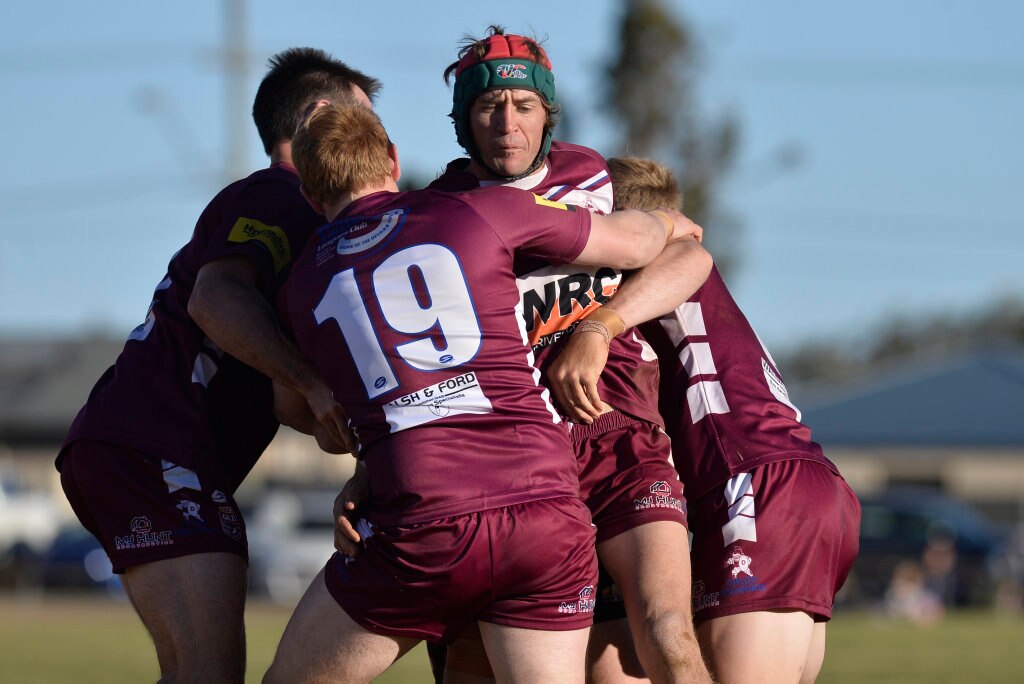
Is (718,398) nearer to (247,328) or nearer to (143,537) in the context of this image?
(247,328)

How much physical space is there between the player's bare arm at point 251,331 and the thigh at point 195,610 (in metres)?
0.69

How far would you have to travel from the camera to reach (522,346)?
4.05 metres

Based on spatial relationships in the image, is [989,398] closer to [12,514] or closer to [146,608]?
[12,514]

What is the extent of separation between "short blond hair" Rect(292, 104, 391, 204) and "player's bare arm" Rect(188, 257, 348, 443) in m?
0.47

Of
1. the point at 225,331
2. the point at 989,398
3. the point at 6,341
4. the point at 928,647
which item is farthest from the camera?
the point at 6,341

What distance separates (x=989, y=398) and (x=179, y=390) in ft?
115

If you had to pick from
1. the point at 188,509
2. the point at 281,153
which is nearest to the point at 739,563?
the point at 188,509

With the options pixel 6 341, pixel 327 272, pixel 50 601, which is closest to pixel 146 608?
pixel 327 272

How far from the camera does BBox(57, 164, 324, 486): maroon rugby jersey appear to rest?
4703 millimetres

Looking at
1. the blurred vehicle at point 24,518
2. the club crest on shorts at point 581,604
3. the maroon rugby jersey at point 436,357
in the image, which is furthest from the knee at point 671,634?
the blurred vehicle at point 24,518

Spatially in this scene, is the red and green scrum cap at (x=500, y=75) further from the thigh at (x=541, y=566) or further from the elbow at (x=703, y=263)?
the thigh at (x=541, y=566)

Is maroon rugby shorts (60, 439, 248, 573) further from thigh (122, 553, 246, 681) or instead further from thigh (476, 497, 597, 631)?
thigh (476, 497, 597, 631)

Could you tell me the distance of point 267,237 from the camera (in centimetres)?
468

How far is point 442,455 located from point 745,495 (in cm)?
131
